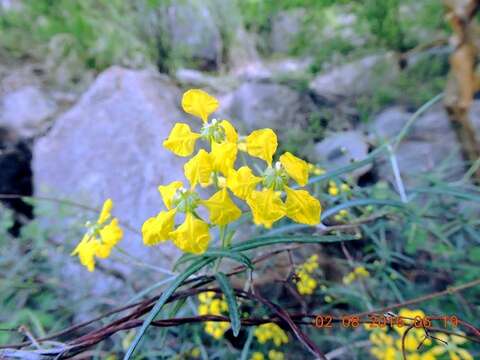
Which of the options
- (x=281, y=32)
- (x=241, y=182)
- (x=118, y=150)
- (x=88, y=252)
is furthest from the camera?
(x=281, y=32)

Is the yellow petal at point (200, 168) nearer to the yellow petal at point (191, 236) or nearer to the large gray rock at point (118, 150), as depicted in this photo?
the yellow petal at point (191, 236)

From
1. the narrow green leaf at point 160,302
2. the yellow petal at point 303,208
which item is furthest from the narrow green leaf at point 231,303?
the yellow petal at point 303,208

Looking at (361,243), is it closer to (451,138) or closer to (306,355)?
(306,355)

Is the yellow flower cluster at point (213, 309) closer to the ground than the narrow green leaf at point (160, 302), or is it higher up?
closer to the ground

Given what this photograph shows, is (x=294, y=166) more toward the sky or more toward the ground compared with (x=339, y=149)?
more toward the sky

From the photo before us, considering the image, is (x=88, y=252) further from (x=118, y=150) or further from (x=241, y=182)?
(x=118, y=150)

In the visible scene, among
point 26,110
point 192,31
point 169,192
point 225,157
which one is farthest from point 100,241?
point 192,31
